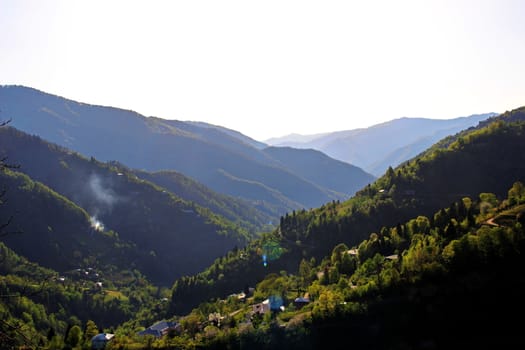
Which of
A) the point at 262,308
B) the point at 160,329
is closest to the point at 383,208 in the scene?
the point at 262,308

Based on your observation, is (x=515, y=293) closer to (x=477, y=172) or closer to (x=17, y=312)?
(x=477, y=172)

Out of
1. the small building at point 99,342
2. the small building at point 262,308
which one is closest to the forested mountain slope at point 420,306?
the small building at point 262,308

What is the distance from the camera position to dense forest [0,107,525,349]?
2329 inches

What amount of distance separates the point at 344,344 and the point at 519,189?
55.8 meters

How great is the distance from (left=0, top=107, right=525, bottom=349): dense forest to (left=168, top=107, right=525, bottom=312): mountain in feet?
1.31

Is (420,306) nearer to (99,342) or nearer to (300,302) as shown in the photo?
(300,302)

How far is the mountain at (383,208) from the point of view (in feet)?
436

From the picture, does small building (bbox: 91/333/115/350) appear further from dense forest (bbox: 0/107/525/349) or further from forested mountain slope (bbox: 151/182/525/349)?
forested mountain slope (bbox: 151/182/525/349)

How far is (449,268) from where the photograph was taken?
6638 cm

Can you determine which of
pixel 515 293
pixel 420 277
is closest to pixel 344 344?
pixel 420 277

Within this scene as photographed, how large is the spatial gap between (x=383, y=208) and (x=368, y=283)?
2674 inches

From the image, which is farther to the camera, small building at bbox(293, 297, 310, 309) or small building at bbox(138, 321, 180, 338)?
small building at bbox(138, 321, 180, 338)

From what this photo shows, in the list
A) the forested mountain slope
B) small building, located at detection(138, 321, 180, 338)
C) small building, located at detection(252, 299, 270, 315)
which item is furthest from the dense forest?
small building, located at detection(138, 321, 180, 338)

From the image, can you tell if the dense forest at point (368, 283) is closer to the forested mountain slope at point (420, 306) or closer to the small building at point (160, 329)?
the forested mountain slope at point (420, 306)
